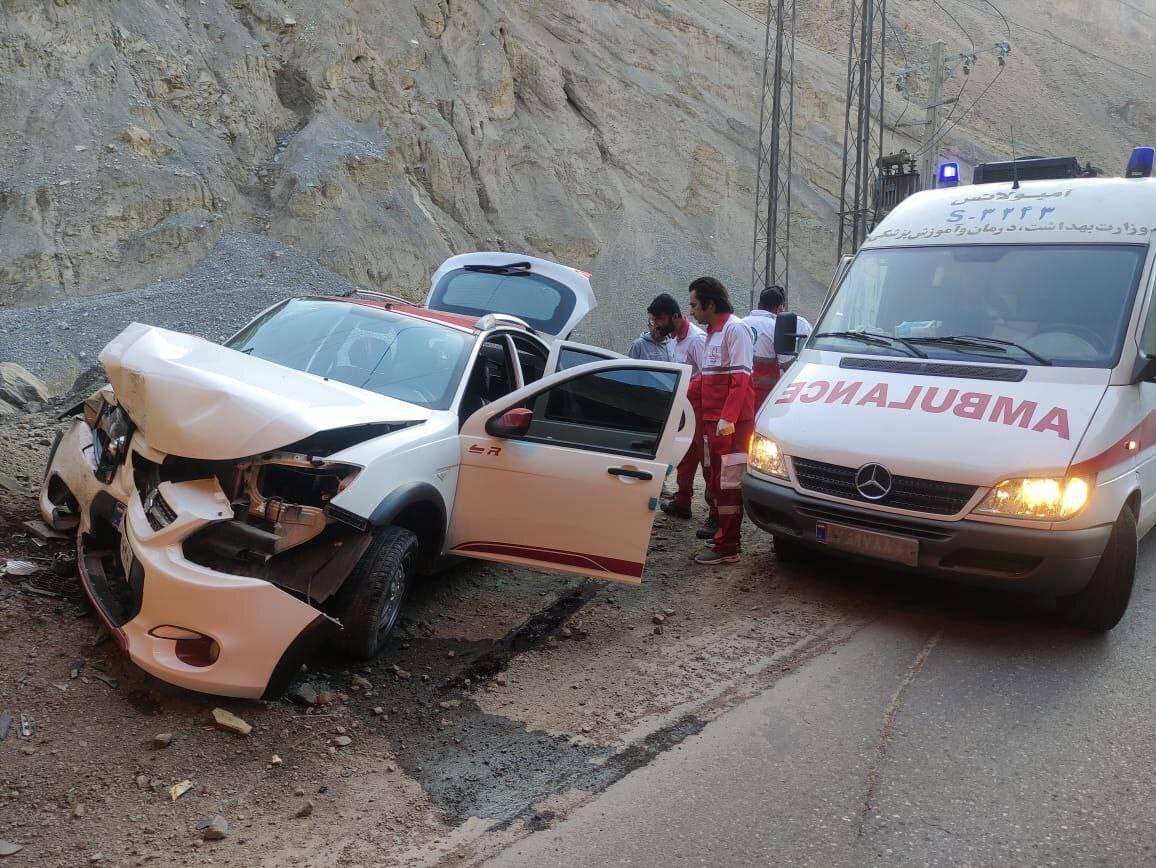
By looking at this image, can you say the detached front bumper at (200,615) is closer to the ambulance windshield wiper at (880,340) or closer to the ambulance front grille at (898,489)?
the ambulance front grille at (898,489)

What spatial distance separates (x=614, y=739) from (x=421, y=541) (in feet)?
5.15

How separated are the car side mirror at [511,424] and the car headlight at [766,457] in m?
1.47

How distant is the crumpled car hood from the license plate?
237 centimetres

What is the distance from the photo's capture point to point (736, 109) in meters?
35.2

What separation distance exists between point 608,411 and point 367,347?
4.84 ft

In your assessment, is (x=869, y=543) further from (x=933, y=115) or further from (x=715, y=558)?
(x=933, y=115)

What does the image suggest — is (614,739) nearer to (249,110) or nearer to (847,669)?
(847,669)

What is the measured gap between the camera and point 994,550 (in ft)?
15.6

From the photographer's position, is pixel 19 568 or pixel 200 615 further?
pixel 19 568

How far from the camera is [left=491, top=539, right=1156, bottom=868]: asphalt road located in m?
3.23

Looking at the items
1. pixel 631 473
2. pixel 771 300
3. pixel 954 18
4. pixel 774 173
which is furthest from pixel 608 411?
pixel 954 18

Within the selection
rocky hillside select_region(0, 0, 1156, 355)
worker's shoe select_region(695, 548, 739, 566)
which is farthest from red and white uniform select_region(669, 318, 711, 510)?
rocky hillside select_region(0, 0, 1156, 355)

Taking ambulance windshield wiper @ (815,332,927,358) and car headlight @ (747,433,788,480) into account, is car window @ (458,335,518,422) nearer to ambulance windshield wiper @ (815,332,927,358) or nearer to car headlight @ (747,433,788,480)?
car headlight @ (747,433,788,480)

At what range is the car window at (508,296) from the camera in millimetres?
7820
